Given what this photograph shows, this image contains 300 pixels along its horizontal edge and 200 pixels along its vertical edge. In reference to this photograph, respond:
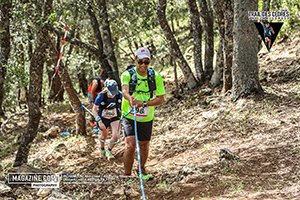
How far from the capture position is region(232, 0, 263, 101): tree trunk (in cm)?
891

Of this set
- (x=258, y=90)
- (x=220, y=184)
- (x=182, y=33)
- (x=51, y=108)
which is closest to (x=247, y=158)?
(x=220, y=184)

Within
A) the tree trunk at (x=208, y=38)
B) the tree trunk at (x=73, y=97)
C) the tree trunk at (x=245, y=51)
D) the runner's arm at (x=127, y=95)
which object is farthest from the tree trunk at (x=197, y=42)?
the runner's arm at (x=127, y=95)

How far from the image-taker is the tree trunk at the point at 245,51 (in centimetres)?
891

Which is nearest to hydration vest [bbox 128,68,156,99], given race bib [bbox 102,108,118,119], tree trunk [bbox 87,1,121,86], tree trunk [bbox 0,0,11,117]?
race bib [bbox 102,108,118,119]

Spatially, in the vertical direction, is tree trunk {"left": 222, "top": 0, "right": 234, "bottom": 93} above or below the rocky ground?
above

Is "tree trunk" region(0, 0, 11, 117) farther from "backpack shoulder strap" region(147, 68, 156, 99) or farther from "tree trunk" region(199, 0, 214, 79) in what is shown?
"tree trunk" region(199, 0, 214, 79)

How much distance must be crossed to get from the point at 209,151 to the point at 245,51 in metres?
2.89

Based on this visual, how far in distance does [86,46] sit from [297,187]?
30.7 feet

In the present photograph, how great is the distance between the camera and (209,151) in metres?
7.29

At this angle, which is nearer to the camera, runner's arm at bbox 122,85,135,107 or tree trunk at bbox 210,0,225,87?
runner's arm at bbox 122,85,135,107

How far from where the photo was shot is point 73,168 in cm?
859

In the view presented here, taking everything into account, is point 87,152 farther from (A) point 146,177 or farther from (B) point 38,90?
(A) point 146,177

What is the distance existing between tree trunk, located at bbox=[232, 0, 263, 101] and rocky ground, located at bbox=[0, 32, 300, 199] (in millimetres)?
374

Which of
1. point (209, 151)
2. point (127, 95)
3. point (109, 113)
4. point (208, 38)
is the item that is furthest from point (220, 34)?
point (127, 95)
